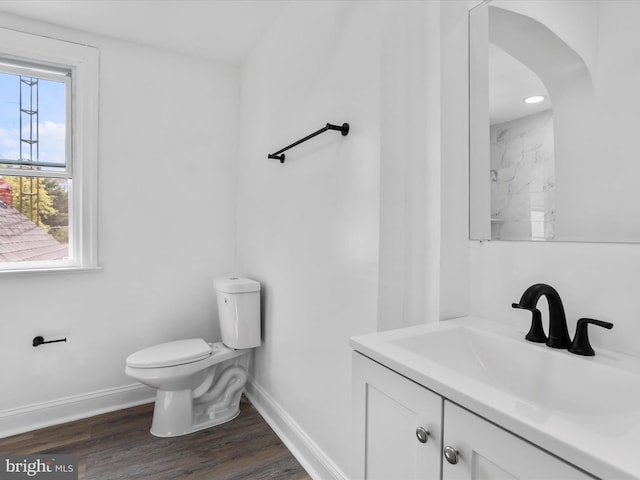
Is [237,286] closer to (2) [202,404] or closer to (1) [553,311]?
(2) [202,404]

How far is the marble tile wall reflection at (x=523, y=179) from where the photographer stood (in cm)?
103

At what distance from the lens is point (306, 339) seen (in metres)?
1.73

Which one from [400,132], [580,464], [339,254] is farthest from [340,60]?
[580,464]

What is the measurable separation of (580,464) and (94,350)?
2449mm

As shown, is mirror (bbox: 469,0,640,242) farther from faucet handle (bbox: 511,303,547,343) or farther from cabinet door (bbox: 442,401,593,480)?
cabinet door (bbox: 442,401,593,480)

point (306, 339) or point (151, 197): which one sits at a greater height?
point (151, 197)

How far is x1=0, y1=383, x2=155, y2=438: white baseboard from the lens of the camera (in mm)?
1977

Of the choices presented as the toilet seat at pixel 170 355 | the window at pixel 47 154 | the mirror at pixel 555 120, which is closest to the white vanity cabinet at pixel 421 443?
the mirror at pixel 555 120

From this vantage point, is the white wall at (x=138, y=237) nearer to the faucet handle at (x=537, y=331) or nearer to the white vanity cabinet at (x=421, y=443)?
the white vanity cabinet at (x=421, y=443)

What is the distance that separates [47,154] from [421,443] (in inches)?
96.9

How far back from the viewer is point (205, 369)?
2107 millimetres

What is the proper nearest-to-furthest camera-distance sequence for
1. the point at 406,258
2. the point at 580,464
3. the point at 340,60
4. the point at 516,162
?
1. the point at 580,464
2. the point at 516,162
3. the point at 406,258
4. the point at 340,60

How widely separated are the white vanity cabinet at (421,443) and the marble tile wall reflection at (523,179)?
2.06ft

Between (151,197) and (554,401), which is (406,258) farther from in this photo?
(151,197)
